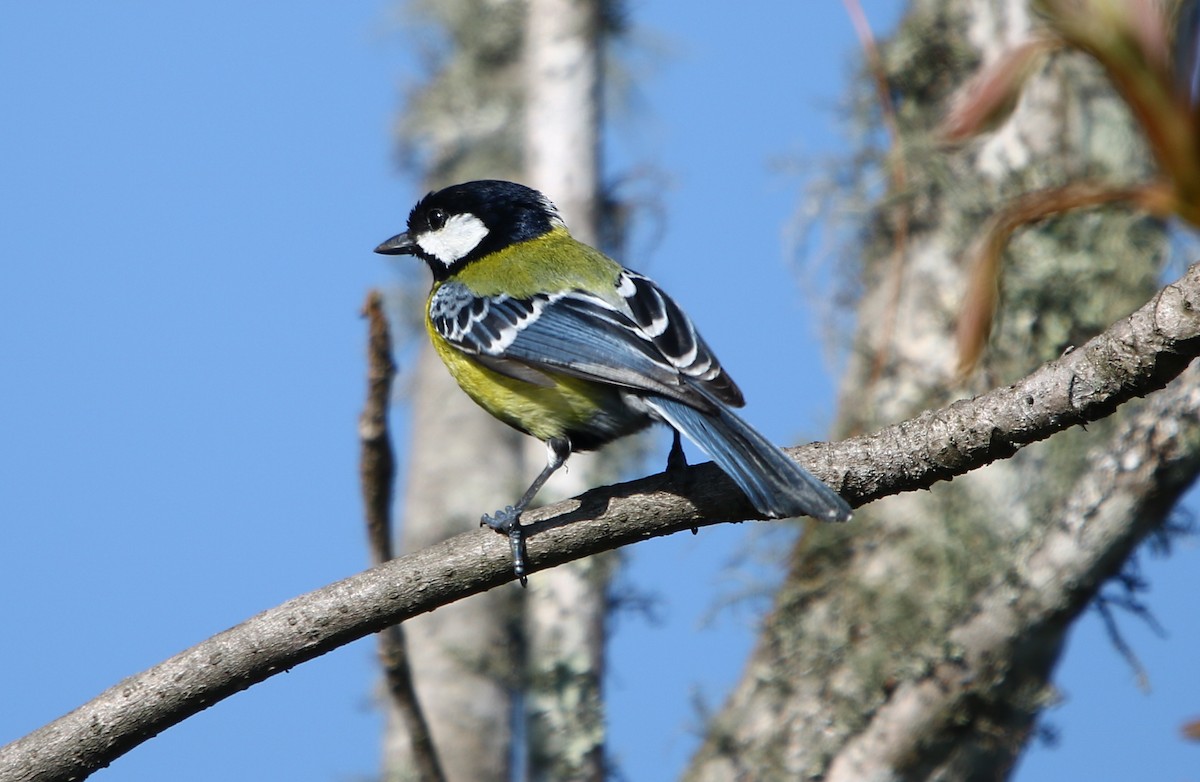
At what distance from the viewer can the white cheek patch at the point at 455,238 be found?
3.91 metres

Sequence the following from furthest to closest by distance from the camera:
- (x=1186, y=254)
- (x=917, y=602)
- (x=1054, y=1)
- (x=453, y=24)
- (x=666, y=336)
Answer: (x=453, y=24)
(x=1186, y=254)
(x=917, y=602)
(x=666, y=336)
(x=1054, y=1)

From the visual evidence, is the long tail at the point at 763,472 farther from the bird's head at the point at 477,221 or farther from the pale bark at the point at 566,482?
the pale bark at the point at 566,482

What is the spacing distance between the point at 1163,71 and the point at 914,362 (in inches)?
149

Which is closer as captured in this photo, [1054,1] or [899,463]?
[1054,1]

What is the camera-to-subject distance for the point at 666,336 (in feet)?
9.73

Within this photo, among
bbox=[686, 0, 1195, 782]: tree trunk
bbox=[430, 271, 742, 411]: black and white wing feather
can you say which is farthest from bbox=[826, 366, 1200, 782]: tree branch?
bbox=[430, 271, 742, 411]: black and white wing feather

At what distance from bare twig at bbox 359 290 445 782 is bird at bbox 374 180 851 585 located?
0.34 meters

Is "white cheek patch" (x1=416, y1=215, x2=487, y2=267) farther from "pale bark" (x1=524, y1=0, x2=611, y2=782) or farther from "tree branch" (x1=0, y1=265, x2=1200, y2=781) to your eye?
"tree branch" (x1=0, y1=265, x2=1200, y2=781)

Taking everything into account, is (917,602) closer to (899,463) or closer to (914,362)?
(914,362)

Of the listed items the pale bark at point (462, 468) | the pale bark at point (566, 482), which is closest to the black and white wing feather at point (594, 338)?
the pale bark at point (462, 468)

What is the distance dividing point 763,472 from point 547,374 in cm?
81

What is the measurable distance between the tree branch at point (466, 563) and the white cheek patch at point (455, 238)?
1494 mm

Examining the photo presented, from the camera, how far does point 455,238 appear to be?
3.96 m

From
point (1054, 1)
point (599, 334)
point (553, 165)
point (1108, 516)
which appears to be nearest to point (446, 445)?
point (553, 165)
